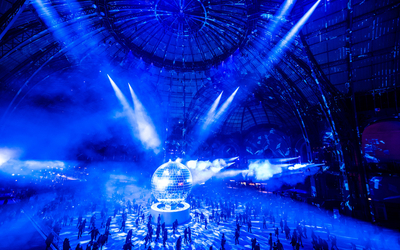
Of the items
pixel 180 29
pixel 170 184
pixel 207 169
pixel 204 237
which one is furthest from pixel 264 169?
pixel 180 29

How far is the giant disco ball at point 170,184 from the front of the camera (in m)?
14.8

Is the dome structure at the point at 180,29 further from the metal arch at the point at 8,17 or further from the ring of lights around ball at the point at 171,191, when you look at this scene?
the ring of lights around ball at the point at 171,191

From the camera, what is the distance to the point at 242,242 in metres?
11.0

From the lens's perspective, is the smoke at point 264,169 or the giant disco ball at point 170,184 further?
the smoke at point 264,169

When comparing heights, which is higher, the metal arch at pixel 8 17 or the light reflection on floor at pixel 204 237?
the metal arch at pixel 8 17

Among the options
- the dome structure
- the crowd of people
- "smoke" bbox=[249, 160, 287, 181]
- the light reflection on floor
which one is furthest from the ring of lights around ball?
"smoke" bbox=[249, 160, 287, 181]

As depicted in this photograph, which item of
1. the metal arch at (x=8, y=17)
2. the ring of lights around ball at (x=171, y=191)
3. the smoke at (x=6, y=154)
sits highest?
the metal arch at (x=8, y=17)

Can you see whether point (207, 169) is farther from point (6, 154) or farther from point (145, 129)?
point (6, 154)

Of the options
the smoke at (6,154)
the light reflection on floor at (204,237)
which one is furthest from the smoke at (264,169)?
the smoke at (6,154)

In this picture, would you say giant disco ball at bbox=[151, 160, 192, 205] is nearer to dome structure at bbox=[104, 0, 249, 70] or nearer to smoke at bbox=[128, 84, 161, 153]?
dome structure at bbox=[104, 0, 249, 70]

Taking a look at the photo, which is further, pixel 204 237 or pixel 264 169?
pixel 264 169

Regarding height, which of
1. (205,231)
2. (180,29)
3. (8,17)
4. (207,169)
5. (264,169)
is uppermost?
(180,29)

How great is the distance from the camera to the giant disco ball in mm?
14820

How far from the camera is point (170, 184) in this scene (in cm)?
1476
